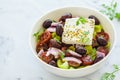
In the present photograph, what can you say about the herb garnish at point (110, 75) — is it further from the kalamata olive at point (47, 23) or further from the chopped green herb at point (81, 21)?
the kalamata olive at point (47, 23)

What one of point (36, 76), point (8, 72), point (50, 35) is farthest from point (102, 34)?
point (8, 72)

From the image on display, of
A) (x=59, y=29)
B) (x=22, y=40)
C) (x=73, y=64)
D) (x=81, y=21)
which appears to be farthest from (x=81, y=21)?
(x=22, y=40)

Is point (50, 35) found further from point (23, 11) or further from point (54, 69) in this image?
point (23, 11)

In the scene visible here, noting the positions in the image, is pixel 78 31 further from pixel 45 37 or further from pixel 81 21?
pixel 45 37

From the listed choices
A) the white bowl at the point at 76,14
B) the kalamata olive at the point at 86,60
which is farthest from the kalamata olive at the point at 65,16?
the kalamata olive at the point at 86,60

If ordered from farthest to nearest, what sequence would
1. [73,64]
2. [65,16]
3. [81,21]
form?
[65,16] → [81,21] → [73,64]
